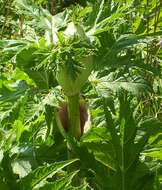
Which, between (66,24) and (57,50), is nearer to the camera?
(57,50)

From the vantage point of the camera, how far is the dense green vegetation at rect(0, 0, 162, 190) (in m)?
0.96

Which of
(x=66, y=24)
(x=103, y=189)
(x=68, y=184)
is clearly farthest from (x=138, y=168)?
(x=66, y=24)

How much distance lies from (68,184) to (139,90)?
20cm

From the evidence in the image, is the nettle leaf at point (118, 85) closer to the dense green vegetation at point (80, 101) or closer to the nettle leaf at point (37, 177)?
the dense green vegetation at point (80, 101)

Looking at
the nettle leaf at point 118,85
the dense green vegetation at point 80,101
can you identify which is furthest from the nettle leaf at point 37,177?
the nettle leaf at point 118,85

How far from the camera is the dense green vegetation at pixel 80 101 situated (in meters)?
0.96

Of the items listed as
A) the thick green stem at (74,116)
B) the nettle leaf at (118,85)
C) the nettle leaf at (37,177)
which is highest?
the nettle leaf at (118,85)

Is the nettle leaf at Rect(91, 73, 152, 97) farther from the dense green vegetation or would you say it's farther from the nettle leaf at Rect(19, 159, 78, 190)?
the nettle leaf at Rect(19, 159, 78, 190)

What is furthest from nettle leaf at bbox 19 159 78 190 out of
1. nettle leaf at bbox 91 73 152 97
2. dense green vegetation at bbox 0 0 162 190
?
nettle leaf at bbox 91 73 152 97

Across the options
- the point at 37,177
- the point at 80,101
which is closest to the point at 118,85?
the point at 80,101

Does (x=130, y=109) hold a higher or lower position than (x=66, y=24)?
lower

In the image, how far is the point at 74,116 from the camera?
40.6 inches

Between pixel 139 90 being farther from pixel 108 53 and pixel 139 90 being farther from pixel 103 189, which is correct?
pixel 103 189

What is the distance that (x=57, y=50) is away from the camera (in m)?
0.91
